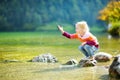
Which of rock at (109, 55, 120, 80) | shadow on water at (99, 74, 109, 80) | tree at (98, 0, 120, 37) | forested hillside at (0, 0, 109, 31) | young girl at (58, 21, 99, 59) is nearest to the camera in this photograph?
rock at (109, 55, 120, 80)

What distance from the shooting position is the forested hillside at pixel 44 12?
9860cm

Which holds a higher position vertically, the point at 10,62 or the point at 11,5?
the point at 11,5

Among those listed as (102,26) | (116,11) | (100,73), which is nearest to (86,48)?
(100,73)

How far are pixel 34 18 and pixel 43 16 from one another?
4.12 meters

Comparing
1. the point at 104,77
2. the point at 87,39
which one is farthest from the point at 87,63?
the point at 104,77

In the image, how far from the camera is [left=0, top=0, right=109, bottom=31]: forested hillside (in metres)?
98.6

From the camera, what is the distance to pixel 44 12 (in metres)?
114

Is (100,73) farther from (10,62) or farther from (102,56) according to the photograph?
(10,62)

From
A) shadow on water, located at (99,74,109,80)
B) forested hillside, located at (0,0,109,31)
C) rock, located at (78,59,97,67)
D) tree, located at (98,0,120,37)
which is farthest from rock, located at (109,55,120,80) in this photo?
forested hillside, located at (0,0,109,31)

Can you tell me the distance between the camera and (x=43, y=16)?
4385 inches

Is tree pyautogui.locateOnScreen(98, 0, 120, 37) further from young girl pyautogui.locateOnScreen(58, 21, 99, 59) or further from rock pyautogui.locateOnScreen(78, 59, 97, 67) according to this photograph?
rock pyautogui.locateOnScreen(78, 59, 97, 67)

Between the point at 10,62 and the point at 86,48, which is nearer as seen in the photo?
the point at 86,48

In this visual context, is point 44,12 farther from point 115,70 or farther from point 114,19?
point 115,70

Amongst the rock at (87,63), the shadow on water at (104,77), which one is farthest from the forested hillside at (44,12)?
the shadow on water at (104,77)
